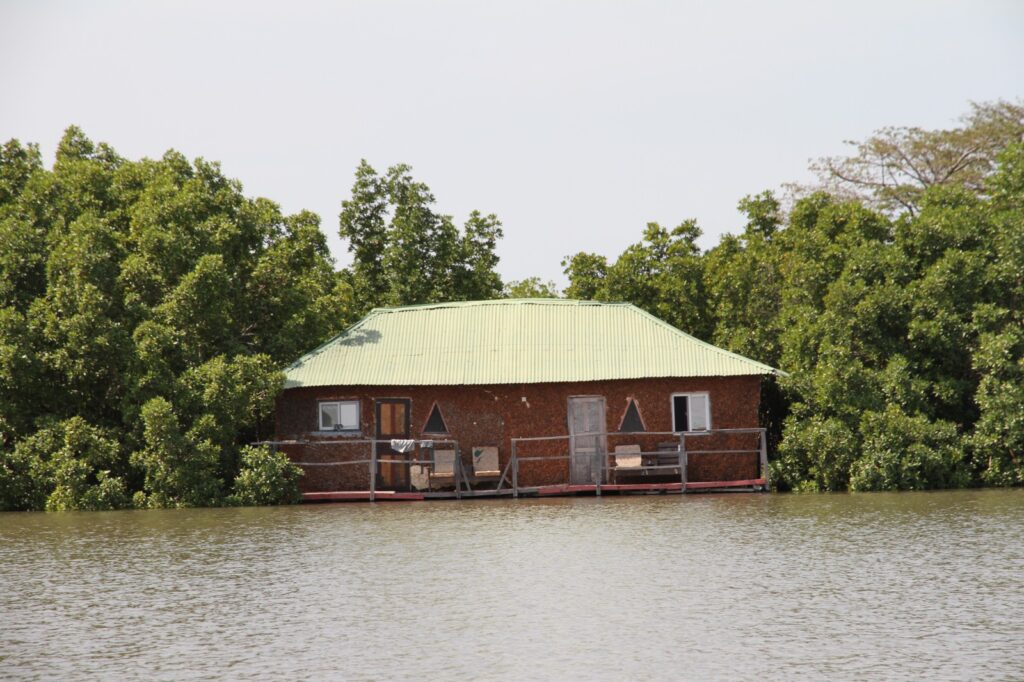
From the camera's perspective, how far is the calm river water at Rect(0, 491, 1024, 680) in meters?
12.1

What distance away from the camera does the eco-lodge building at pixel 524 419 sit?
106 ft

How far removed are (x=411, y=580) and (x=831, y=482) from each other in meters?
17.6

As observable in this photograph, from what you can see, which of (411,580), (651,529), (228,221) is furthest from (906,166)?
(411,580)

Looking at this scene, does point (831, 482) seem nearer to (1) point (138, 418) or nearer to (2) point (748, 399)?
(2) point (748, 399)

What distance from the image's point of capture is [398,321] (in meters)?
36.3

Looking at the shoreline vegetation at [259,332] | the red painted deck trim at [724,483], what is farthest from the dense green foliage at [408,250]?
the red painted deck trim at [724,483]

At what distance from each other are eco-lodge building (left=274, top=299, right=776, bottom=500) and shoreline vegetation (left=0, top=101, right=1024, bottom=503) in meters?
1.51

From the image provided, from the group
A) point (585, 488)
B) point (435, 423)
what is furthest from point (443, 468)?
point (585, 488)

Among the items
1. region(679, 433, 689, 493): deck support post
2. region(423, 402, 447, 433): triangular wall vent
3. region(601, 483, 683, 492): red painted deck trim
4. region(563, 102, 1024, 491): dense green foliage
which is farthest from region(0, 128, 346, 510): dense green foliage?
region(563, 102, 1024, 491): dense green foliage

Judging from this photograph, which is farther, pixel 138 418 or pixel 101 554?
pixel 138 418

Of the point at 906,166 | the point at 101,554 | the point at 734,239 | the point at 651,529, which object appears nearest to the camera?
the point at 101,554

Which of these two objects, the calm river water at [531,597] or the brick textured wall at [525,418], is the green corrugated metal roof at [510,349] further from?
the calm river water at [531,597]

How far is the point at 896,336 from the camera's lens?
34344 mm

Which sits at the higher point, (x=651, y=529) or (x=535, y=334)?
(x=535, y=334)
